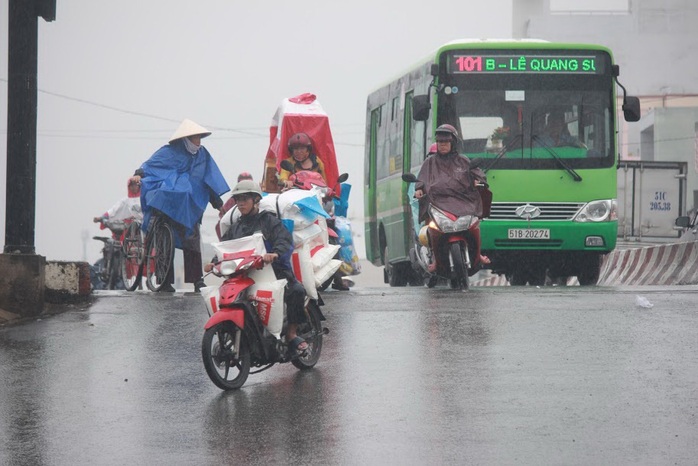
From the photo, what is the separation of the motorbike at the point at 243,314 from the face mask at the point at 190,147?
7.70 m

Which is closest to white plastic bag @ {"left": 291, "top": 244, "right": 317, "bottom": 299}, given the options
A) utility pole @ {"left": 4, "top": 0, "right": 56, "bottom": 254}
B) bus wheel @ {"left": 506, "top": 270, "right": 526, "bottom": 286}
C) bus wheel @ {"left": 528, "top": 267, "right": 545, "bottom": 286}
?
utility pole @ {"left": 4, "top": 0, "right": 56, "bottom": 254}

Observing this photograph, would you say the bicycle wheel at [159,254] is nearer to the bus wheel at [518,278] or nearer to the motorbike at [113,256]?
the motorbike at [113,256]

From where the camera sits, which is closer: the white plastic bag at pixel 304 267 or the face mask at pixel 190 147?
the white plastic bag at pixel 304 267

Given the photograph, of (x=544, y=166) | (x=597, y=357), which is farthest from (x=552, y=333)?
(x=544, y=166)

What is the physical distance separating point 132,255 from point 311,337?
873cm

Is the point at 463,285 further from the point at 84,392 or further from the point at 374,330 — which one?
the point at 84,392

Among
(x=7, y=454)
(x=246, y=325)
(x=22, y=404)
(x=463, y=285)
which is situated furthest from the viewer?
(x=463, y=285)

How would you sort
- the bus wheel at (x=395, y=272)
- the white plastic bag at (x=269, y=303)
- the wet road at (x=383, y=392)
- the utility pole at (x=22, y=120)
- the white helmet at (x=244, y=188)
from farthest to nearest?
the bus wheel at (x=395, y=272) < the utility pole at (x=22, y=120) < the white helmet at (x=244, y=188) < the white plastic bag at (x=269, y=303) < the wet road at (x=383, y=392)

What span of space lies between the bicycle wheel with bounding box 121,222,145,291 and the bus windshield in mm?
4630

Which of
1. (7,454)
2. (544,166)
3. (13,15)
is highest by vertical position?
(13,15)

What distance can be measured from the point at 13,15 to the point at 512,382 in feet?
25.9

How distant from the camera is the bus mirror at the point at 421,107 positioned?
20562 mm

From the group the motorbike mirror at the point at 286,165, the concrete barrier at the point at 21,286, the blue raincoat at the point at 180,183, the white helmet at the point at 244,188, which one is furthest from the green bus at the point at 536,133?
the white helmet at the point at 244,188

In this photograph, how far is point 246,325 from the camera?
32.9 ft
